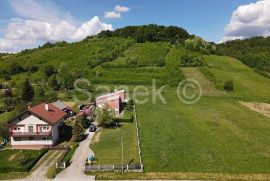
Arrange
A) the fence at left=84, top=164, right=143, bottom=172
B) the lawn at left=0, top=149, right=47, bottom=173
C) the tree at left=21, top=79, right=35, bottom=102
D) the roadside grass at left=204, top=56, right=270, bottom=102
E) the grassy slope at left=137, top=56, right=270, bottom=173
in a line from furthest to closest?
1. the roadside grass at left=204, top=56, right=270, bottom=102
2. the tree at left=21, top=79, right=35, bottom=102
3. the grassy slope at left=137, top=56, right=270, bottom=173
4. the lawn at left=0, top=149, right=47, bottom=173
5. the fence at left=84, top=164, right=143, bottom=172

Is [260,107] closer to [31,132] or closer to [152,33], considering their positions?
[31,132]

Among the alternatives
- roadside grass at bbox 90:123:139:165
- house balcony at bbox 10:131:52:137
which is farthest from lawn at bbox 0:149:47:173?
roadside grass at bbox 90:123:139:165

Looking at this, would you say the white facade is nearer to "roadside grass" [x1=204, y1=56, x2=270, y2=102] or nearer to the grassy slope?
the grassy slope

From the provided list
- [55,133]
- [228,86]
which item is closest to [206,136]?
[55,133]

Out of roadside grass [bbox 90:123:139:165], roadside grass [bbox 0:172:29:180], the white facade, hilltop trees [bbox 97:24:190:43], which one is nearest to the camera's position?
roadside grass [bbox 0:172:29:180]

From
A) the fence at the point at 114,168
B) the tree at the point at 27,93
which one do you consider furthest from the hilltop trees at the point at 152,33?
the fence at the point at 114,168

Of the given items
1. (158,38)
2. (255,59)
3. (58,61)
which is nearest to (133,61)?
(58,61)
